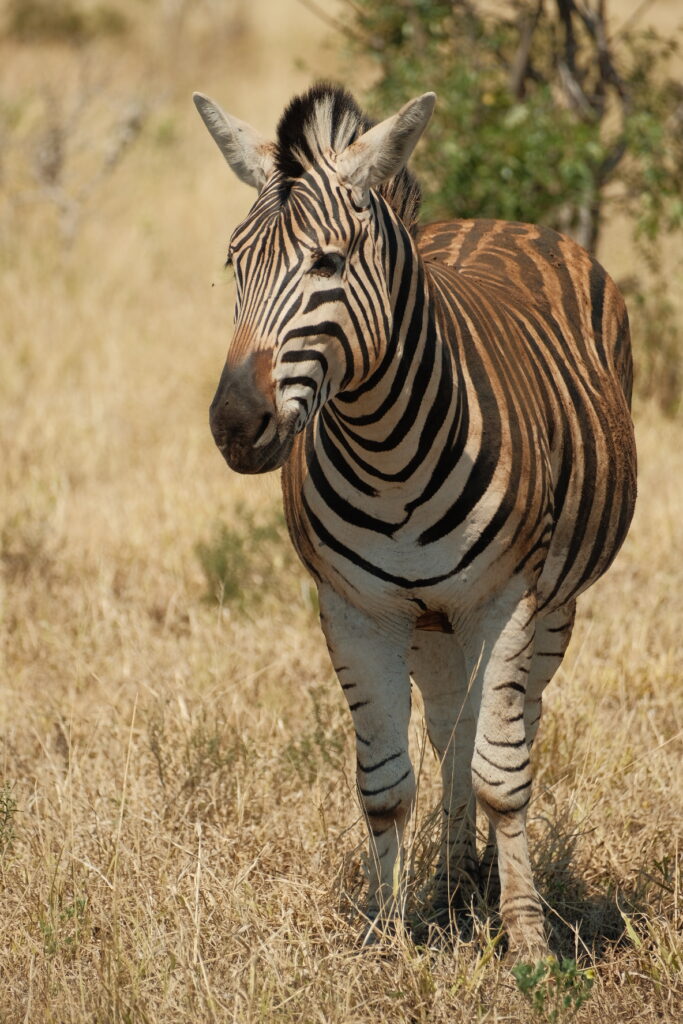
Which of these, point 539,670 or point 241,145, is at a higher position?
point 241,145

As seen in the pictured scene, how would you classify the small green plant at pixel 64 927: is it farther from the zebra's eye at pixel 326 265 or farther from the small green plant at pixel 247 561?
the small green plant at pixel 247 561

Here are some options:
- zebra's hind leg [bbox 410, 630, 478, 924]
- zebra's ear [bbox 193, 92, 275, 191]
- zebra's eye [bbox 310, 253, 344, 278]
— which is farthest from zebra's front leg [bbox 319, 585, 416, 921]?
zebra's ear [bbox 193, 92, 275, 191]

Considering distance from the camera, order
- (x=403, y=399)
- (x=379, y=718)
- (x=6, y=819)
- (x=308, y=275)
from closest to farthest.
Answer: (x=308, y=275) < (x=403, y=399) < (x=379, y=718) < (x=6, y=819)

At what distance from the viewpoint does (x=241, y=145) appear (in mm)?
3268

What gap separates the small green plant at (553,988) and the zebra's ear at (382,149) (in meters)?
1.85

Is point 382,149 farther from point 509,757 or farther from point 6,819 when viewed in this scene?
point 6,819

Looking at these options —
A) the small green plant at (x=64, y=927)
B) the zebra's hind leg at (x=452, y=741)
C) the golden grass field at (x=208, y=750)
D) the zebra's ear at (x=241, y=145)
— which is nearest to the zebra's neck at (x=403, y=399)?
the zebra's ear at (x=241, y=145)

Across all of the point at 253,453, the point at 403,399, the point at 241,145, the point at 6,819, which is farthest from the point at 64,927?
the point at 241,145

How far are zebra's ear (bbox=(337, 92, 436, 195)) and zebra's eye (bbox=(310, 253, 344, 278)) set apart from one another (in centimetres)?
20

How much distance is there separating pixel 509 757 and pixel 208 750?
4.23 ft

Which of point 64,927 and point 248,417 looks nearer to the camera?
point 248,417

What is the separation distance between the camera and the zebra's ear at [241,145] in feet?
10.6

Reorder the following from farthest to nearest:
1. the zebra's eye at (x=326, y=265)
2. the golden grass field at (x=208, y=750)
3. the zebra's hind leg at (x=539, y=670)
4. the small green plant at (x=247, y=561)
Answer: the small green plant at (x=247, y=561) < the zebra's hind leg at (x=539, y=670) < the golden grass field at (x=208, y=750) < the zebra's eye at (x=326, y=265)

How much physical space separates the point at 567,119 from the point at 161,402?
303cm
